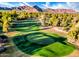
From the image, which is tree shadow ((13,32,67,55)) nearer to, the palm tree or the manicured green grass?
the manicured green grass

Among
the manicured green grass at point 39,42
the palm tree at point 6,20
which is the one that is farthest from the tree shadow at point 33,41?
the palm tree at point 6,20

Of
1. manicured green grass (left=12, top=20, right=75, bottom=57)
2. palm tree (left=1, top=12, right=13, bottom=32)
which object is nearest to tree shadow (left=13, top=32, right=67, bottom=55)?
manicured green grass (left=12, top=20, right=75, bottom=57)

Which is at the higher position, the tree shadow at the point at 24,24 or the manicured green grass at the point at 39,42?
the tree shadow at the point at 24,24

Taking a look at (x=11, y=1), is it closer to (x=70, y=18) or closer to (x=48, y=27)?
(x=48, y=27)

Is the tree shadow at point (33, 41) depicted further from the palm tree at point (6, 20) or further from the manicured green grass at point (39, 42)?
the palm tree at point (6, 20)

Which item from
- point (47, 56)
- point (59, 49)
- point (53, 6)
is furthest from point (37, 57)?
point (53, 6)

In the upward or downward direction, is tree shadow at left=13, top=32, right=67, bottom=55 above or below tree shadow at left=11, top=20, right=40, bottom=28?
below
